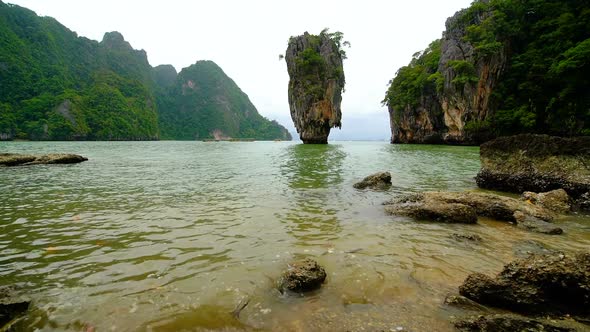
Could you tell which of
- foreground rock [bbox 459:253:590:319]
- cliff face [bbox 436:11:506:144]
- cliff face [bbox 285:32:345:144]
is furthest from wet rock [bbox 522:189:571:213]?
cliff face [bbox 285:32:345:144]

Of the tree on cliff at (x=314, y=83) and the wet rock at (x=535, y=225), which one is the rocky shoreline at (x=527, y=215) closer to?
the wet rock at (x=535, y=225)

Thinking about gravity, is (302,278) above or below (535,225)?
above

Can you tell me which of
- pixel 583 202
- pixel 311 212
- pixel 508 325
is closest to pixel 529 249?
pixel 508 325

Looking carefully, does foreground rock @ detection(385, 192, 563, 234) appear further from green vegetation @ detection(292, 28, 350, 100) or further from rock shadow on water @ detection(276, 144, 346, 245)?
green vegetation @ detection(292, 28, 350, 100)

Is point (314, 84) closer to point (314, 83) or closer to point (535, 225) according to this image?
point (314, 83)

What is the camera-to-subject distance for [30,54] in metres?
107

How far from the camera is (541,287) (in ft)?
10.6

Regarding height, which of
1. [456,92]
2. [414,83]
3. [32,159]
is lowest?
[32,159]

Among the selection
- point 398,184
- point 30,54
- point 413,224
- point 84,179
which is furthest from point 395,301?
point 30,54

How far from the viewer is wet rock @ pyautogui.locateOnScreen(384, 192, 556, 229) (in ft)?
22.8

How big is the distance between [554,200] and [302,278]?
Result: 8720mm

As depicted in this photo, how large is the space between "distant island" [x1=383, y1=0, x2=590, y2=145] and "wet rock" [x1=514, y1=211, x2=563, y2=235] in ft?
120

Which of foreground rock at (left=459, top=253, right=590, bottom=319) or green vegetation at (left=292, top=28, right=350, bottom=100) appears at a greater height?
green vegetation at (left=292, top=28, right=350, bottom=100)

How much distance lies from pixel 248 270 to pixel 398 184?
984 centimetres
